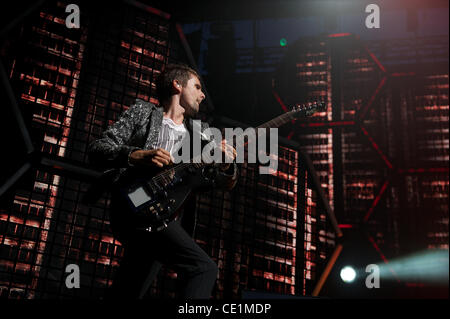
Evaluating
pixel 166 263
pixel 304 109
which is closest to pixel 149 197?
pixel 166 263

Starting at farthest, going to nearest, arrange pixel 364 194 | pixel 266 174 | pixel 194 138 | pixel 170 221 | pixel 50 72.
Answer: pixel 364 194 < pixel 266 174 < pixel 50 72 < pixel 194 138 < pixel 170 221

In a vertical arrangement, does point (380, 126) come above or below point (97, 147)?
above

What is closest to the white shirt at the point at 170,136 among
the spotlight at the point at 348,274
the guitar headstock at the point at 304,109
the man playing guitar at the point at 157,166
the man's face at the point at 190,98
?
the man playing guitar at the point at 157,166

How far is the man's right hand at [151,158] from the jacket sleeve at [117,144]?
4 cm

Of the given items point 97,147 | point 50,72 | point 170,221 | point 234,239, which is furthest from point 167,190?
point 50,72

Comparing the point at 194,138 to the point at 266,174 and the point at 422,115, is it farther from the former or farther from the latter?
the point at 422,115

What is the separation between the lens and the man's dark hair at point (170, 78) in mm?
2305

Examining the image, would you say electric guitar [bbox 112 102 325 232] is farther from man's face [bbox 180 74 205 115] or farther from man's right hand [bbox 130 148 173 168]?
man's face [bbox 180 74 205 115]

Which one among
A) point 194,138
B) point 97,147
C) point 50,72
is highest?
point 50,72

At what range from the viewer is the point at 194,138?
2.22 metres

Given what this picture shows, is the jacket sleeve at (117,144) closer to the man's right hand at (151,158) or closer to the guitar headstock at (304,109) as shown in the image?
the man's right hand at (151,158)

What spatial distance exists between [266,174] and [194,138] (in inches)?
58.9

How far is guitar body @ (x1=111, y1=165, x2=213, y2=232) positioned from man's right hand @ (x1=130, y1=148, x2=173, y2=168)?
0.05 metres

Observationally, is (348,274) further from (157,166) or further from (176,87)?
(157,166)
